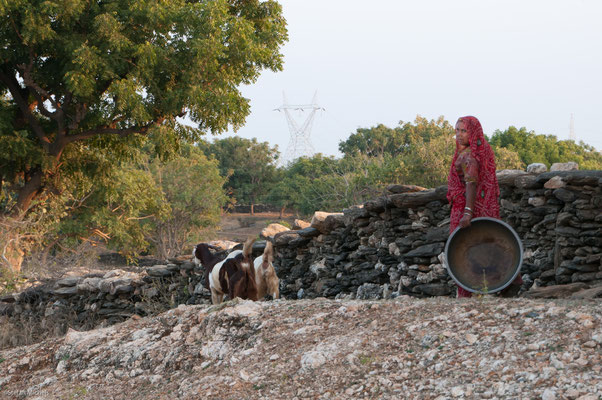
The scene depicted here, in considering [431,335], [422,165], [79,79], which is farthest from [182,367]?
[422,165]

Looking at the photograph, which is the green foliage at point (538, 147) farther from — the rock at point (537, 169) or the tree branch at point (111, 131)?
the rock at point (537, 169)

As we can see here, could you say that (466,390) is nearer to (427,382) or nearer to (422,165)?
(427,382)

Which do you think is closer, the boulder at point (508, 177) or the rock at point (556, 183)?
the rock at point (556, 183)

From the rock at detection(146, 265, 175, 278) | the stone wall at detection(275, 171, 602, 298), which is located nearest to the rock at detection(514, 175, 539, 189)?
the stone wall at detection(275, 171, 602, 298)

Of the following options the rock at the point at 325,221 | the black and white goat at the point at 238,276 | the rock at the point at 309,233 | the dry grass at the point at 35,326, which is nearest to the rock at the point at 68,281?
the dry grass at the point at 35,326

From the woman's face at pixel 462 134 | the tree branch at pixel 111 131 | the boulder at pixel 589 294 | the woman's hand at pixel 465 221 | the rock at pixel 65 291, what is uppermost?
the tree branch at pixel 111 131

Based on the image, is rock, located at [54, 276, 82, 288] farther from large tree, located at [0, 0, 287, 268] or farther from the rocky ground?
the rocky ground

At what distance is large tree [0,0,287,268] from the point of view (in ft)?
39.7

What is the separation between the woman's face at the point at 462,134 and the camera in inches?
224

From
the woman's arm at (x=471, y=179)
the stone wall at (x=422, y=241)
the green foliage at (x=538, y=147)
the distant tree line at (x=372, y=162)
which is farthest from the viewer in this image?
the green foliage at (x=538, y=147)

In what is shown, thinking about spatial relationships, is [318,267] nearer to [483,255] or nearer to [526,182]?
[526,182]

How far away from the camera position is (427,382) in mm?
3645

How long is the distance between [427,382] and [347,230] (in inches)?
213

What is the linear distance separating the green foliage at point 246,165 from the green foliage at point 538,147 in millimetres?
20059
